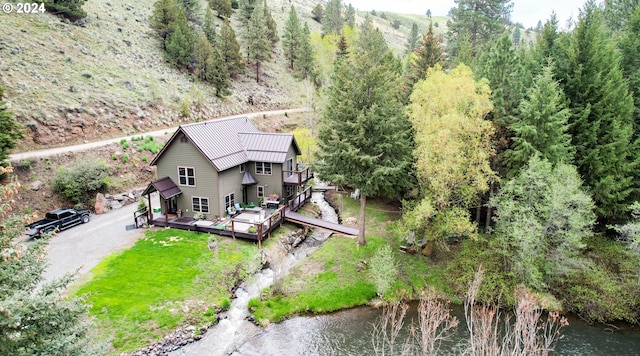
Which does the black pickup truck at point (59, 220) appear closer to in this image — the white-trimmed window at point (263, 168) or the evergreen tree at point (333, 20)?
the white-trimmed window at point (263, 168)

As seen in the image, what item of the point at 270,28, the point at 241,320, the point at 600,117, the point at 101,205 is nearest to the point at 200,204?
the point at 101,205

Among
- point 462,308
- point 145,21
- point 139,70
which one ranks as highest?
point 145,21

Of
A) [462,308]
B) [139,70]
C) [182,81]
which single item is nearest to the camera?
[462,308]

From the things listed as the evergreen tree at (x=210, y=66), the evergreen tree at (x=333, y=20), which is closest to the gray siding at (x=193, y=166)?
the evergreen tree at (x=210, y=66)

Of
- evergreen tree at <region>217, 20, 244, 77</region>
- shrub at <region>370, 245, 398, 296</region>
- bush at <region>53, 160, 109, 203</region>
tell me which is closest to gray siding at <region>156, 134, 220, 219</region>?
bush at <region>53, 160, 109, 203</region>

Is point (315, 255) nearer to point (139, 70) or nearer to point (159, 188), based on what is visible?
point (159, 188)

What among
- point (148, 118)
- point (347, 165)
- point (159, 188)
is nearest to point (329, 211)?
point (347, 165)
